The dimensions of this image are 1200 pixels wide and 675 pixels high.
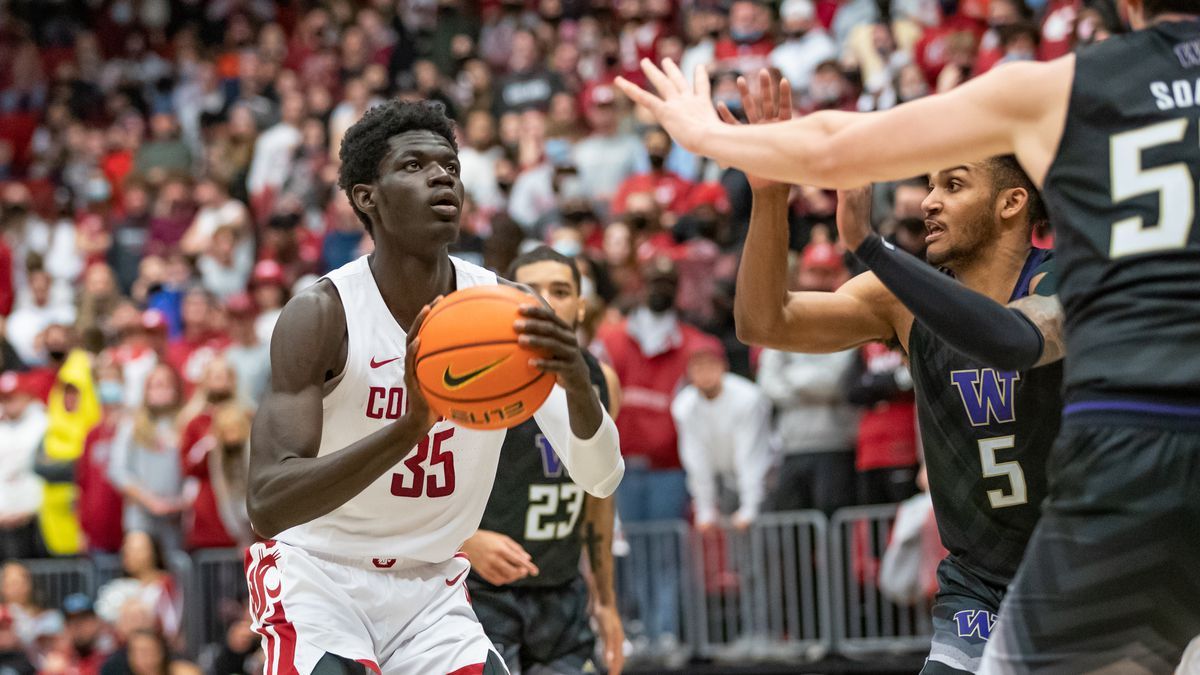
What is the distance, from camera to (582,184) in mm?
14406

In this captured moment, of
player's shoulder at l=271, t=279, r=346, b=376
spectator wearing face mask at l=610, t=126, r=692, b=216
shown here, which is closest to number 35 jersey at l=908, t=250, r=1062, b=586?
player's shoulder at l=271, t=279, r=346, b=376

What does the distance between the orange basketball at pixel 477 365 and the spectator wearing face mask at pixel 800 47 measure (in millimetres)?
9582

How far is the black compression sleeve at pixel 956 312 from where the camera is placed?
A: 4.15m

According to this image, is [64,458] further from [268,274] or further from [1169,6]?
[1169,6]

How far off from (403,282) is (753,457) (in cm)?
587

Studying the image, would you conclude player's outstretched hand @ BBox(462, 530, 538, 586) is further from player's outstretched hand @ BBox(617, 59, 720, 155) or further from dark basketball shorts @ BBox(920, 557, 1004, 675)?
player's outstretched hand @ BBox(617, 59, 720, 155)

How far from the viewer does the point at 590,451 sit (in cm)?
494

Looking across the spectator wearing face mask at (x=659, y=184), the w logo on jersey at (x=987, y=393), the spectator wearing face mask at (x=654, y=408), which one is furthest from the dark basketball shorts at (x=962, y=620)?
the spectator wearing face mask at (x=659, y=184)

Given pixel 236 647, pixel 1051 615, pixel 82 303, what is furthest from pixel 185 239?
pixel 1051 615

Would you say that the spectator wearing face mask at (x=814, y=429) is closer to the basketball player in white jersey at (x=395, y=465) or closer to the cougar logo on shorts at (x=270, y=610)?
the basketball player in white jersey at (x=395, y=465)

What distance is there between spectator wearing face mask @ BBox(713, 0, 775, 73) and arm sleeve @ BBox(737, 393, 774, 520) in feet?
14.3

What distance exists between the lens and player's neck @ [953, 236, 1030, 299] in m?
5.21

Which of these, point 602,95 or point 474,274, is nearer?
point 474,274

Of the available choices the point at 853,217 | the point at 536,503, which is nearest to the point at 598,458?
the point at 853,217
